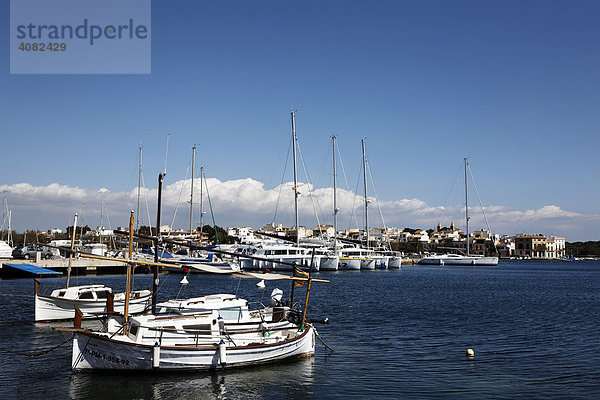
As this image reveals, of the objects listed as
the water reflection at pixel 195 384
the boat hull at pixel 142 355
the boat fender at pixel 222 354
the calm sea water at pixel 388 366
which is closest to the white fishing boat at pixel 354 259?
the calm sea water at pixel 388 366

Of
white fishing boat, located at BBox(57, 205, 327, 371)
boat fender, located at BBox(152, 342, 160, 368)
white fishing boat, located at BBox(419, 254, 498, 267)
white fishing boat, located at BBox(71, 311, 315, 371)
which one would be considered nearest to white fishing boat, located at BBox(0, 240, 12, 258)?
white fishing boat, located at BBox(57, 205, 327, 371)

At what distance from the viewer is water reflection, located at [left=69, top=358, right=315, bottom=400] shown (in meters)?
18.6

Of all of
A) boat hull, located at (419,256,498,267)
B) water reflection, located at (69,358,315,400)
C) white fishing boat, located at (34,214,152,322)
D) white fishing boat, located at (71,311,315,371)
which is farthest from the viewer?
boat hull, located at (419,256,498,267)

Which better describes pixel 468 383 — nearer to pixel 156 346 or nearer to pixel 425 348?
pixel 425 348

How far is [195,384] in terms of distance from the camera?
19750 mm

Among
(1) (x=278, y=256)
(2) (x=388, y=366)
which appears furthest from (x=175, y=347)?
(1) (x=278, y=256)

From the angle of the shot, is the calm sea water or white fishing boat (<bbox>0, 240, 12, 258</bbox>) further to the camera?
white fishing boat (<bbox>0, 240, 12, 258</bbox>)

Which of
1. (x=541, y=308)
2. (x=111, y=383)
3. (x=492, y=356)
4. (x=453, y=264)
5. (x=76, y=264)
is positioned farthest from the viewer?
(x=453, y=264)

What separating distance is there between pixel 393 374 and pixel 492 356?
6371 mm

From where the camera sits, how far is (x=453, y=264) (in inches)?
6486

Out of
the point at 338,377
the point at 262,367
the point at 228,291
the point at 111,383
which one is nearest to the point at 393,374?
the point at 338,377

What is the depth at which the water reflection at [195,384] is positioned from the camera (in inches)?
731

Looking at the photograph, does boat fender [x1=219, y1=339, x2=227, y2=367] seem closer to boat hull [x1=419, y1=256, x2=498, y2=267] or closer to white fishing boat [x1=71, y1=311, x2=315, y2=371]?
white fishing boat [x1=71, y1=311, x2=315, y2=371]

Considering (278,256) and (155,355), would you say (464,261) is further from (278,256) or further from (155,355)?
(155,355)
